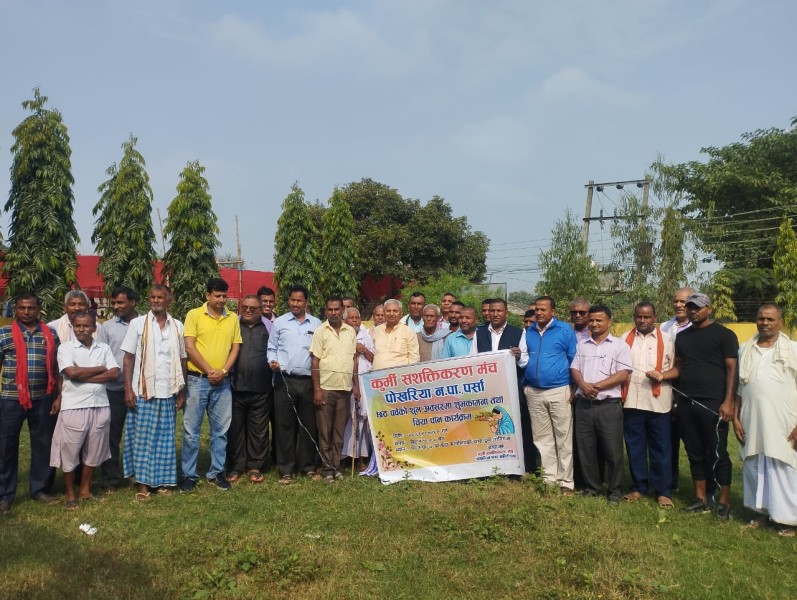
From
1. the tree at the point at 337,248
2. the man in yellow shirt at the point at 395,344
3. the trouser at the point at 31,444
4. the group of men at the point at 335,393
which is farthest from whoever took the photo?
the tree at the point at 337,248

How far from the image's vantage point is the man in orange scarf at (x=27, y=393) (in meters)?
5.93

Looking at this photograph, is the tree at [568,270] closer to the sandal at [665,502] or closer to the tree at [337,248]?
the tree at [337,248]

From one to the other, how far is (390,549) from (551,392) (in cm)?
246

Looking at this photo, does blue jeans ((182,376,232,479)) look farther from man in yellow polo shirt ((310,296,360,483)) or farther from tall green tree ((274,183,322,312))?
tall green tree ((274,183,322,312))

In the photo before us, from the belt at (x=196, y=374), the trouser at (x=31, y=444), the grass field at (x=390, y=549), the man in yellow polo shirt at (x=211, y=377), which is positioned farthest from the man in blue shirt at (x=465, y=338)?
the trouser at (x=31, y=444)

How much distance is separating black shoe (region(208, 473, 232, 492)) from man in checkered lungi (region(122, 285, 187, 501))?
450 mm

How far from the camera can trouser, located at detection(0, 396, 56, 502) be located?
591 cm

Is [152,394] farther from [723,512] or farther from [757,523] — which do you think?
[757,523]

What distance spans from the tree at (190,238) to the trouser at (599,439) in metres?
15.1

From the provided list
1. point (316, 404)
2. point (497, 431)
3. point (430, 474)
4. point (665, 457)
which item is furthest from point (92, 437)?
point (665, 457)

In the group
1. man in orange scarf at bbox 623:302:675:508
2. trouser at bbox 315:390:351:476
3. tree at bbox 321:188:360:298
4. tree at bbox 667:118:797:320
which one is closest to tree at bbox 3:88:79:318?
tree at bbox 321:188:360:298

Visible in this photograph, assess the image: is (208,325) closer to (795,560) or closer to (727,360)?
(727,360)

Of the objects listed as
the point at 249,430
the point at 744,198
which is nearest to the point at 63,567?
the point at 249,430

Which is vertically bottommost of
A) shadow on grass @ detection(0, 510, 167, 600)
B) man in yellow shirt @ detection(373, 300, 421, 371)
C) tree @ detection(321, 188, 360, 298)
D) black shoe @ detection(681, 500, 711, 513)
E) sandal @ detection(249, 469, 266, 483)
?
black shoe @ detection(681, 500, 711, 513)
